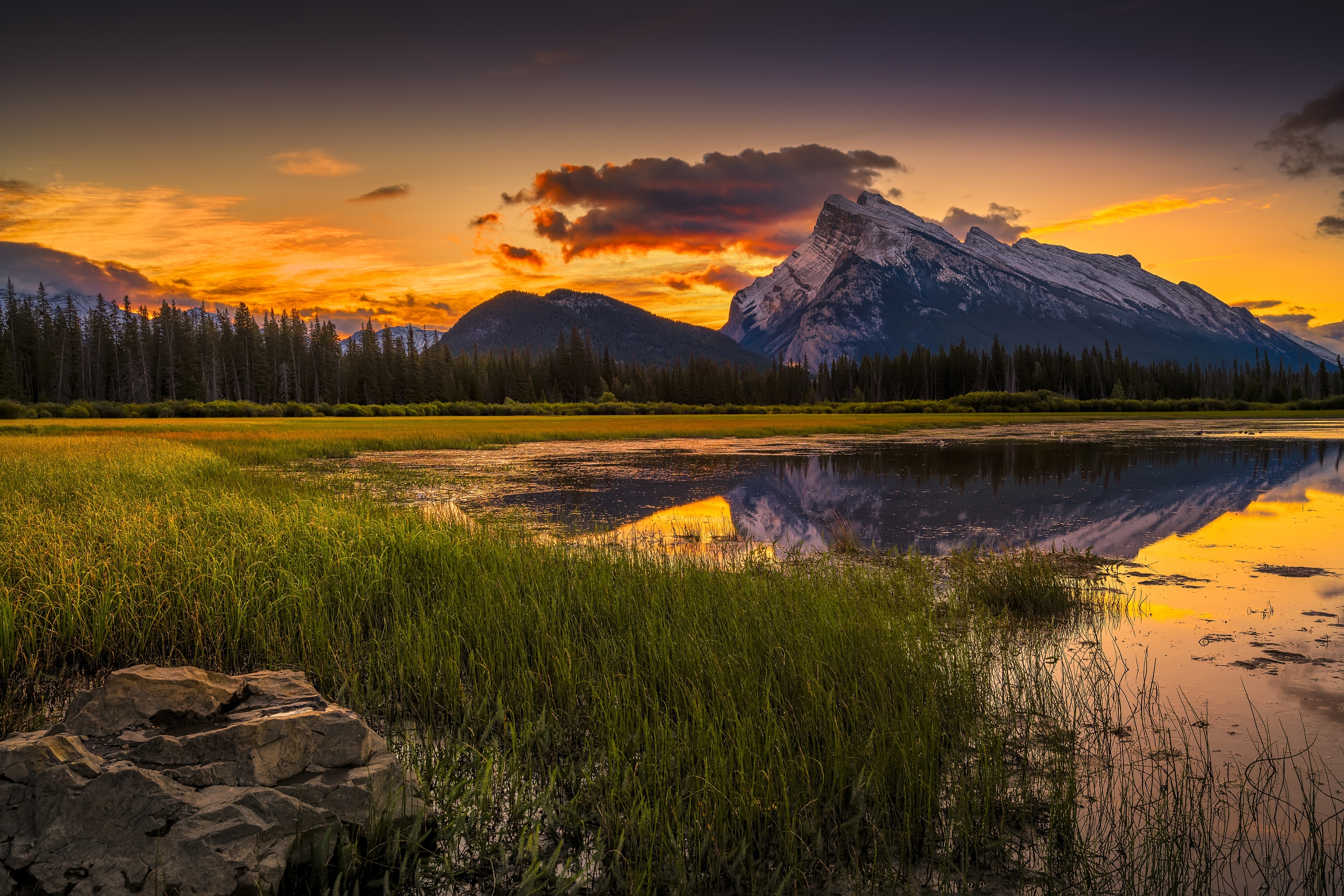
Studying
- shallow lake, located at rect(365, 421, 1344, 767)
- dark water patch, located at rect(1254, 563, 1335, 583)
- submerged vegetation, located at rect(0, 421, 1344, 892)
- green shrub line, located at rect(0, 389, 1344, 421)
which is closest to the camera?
submerged vegetation, located at rect(0, 421, 1344, 892)

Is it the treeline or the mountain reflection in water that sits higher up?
the treeline

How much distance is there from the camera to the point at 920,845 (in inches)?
146

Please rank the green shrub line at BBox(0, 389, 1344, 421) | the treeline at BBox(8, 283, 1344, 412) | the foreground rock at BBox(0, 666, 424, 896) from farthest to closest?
Result: the treeline at BBox(8, 283, 1344, 412), the green shrub line at BBox(0, 389, 1344, 421), the foreground rock at BBox(0, 666, 424, 896)

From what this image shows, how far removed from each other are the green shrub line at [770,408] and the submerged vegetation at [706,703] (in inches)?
3557

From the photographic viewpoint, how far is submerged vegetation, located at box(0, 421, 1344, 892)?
3.51 metres

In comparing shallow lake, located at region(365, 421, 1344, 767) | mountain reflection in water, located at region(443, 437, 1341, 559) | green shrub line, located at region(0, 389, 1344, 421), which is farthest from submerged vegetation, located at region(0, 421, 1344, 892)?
green shrub line, located at region(0, 389, 1344, 421)

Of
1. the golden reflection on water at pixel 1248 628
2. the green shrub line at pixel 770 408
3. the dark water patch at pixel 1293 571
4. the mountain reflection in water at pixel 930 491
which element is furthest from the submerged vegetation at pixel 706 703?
the green shrub line at pixel 770 408

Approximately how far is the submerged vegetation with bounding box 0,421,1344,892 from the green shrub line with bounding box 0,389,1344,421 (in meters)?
90.4

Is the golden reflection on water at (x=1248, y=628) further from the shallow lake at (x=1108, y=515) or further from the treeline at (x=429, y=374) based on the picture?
the treeline at (x=429, y=374)

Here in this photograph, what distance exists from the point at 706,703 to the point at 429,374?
5622 inches

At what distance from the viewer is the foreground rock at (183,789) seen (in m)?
2.86

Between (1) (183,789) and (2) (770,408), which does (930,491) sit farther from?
(2) (770,408)

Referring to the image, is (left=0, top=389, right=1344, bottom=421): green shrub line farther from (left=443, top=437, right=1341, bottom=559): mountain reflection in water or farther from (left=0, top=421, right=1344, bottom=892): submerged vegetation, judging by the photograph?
(left=0, top=421, right=1344, bottom=892): submerged vegetation

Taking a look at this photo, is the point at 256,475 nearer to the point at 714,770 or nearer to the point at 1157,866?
the point at 714,770
